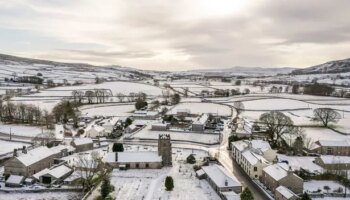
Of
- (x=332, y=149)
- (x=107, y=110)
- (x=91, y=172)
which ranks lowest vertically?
(x=91, y=172)

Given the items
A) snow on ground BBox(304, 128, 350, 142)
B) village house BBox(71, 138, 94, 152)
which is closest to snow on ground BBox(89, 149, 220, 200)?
village house BBox(71, 138, 94, 152)

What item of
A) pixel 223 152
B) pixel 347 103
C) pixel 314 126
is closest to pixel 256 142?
pixel 223 152

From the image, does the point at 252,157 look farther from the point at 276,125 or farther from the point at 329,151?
the point at 276,125

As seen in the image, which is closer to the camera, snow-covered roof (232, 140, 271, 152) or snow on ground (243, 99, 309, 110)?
snow-covered roof (232, 140, 271, 152)

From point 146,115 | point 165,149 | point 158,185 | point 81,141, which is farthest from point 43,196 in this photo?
point 146,115

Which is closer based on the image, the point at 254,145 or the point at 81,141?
the point at 254,145

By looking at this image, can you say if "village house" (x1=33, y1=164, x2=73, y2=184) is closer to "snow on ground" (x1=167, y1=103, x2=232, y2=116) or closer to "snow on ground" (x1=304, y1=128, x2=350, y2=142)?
"snow on ground" (x1=304, y1=128, x2=350, y2=142)
